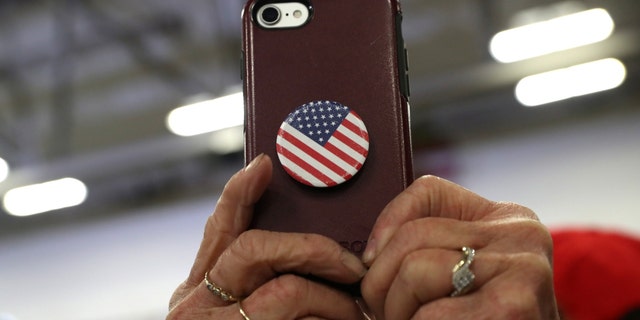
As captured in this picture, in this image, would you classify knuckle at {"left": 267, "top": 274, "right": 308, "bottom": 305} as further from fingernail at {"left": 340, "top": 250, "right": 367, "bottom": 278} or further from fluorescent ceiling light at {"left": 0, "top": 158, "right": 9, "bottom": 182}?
fluorescent ceiling light at {"left": 0, "top": 158, "right": 9, "bottom": 182}

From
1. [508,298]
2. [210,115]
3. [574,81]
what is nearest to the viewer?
[508,298]

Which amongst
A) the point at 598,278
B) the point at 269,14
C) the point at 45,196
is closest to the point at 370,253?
the point at 269,14

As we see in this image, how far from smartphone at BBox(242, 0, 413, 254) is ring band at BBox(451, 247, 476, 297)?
11 centimetres

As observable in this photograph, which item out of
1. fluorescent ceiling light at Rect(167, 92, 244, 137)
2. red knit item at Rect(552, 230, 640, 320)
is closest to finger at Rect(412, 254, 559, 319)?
red knit item at Rect(552, 230, 640, 320)

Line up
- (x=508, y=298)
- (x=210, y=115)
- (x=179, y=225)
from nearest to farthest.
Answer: (x=508, y=298), (x=210, y=115), (x=179, y=225)

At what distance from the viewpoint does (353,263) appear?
64 cm

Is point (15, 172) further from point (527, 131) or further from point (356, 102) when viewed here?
point (356, 102)

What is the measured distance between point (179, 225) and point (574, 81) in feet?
12.8

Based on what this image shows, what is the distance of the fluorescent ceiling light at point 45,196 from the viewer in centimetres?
633

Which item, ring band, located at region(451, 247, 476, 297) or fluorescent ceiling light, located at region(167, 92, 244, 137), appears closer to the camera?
ring band, located at region(451, 247, 476, 297)

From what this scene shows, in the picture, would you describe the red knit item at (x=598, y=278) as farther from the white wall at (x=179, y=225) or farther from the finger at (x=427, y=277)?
the white wall at (x=179, y=225)

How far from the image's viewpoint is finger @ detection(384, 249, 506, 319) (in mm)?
609

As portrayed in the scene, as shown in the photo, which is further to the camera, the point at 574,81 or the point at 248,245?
the point at 574,81

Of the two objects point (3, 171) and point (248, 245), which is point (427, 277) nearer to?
point (248, 245)
